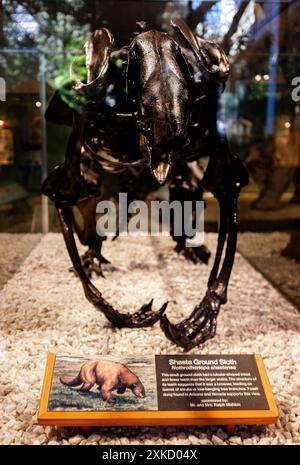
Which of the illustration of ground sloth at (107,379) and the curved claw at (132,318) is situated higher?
the illustration of ground sloth at (107,379)

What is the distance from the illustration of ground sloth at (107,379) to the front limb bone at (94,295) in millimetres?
519

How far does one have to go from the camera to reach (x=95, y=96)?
1.97 meters

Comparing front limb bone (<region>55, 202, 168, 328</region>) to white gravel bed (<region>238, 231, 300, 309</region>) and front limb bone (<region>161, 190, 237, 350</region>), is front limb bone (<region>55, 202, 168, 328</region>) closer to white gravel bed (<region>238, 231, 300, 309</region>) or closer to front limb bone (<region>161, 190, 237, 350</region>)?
front limb bone (<region>161, 190, 237, 350</region>)

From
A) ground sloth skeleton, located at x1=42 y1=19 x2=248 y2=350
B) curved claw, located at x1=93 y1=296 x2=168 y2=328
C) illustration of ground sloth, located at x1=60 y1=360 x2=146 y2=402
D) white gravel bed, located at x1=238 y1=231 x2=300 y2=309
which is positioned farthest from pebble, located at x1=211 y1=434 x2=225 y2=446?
white gravel bed, located at x1=238 y1=231 x2=300 y2=309

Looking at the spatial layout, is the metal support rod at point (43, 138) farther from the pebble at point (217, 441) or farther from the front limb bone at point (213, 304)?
the pebble at point (217, 441)

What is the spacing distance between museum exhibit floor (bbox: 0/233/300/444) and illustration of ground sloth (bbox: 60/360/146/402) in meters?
0.15

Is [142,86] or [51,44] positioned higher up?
[51,44]

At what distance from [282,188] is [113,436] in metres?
2.73

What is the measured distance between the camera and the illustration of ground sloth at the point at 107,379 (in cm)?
179

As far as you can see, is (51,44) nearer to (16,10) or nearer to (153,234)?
(16,10)

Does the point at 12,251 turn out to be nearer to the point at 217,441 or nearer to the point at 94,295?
the point at 94,295

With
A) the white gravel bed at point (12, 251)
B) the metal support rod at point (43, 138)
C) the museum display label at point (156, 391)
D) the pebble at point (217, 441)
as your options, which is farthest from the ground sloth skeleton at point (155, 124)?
the metal support rod at point (43, 138)

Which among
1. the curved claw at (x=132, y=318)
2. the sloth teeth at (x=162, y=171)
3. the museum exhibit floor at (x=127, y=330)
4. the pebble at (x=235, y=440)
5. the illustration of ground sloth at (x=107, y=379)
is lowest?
the museum exhibit floor at (x=127, y=330)

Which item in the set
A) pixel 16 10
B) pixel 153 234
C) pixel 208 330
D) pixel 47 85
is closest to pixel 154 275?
pixel 153 234
